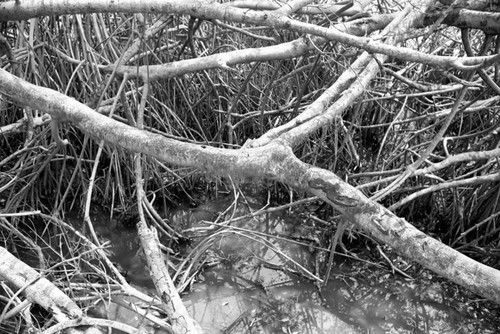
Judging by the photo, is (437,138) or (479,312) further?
(479,312)

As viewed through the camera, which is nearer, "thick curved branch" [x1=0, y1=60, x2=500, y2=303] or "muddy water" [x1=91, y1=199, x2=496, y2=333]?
"thick curved branch" [x1=0, y1=60, x2=500, y2=303]

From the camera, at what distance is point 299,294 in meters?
2.51

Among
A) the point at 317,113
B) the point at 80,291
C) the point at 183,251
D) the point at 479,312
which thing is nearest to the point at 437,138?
the point at 317,113

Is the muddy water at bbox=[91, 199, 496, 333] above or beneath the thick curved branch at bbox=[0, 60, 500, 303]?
beneath

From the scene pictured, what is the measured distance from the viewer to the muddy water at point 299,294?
2383 millimetres

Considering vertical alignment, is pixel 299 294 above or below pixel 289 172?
below

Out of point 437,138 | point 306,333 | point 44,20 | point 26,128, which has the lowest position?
point 306,333

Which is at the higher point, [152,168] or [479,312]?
[152,168]

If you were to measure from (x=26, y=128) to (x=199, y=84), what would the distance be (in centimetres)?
106

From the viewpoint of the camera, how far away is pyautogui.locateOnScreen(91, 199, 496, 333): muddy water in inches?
93.8

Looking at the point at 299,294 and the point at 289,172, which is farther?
the point at 299,294

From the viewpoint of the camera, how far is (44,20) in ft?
8.72

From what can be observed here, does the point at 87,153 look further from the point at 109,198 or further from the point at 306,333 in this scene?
the point at 306,333

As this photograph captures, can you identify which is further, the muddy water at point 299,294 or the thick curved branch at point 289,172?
the muddy water at point 299,294
